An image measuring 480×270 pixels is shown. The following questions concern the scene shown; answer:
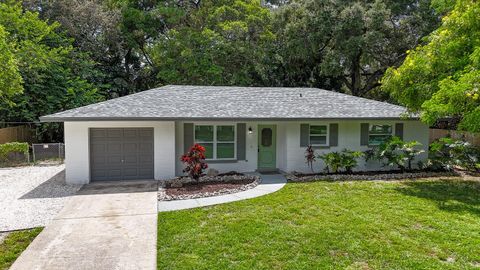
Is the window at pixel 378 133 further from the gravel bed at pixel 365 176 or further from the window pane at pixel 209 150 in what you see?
the window pane at pixel 209 150

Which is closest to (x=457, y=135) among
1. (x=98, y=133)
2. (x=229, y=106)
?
(x=229, y=106)

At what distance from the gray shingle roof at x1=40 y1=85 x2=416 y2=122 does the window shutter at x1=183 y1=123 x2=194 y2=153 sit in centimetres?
72

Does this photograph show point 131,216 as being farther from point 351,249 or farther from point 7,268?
point 351,249

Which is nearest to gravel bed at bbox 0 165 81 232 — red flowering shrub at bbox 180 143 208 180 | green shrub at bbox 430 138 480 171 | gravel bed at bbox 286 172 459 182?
red flowering shrub at bbox 180 143 208 180

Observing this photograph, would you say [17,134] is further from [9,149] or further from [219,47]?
[219,47]

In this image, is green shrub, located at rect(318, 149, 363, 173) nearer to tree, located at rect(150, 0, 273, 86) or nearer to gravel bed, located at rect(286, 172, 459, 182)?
gravel bed, located at rect(286, 172, 459, 182)

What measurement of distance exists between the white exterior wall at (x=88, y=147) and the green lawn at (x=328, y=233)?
14.0 ft

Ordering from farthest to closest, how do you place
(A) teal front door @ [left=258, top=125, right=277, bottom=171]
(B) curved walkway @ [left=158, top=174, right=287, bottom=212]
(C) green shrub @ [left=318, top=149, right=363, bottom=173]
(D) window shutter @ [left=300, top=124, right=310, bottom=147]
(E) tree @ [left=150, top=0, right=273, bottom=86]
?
1. (E) tree @ [left=150, top=0, right=273, bottom=86]
2. (A) teal front door @ [left=258, top=125, right=277, bottom=171]
3. (D) window shutter @ [left=300, top=124, right=310, bottom=147]
4. (C) green shrub @ [left=318, top=149, right=363, bottom=173]
5. (B) curved walkway @ [left=158, top=174, right=287, bottom=212]

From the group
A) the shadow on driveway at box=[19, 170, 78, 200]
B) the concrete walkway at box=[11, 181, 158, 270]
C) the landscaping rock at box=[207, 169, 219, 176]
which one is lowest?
the concrete walkway at box=[11, 181, 158, 270]

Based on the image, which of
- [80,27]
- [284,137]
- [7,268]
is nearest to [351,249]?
[7,268]

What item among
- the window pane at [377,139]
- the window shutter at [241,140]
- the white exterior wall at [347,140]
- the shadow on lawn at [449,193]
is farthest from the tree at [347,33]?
the shadow on lawn at [449,193]

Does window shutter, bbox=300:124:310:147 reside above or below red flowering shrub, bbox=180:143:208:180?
above

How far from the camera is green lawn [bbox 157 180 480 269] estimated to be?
5227 millimetres

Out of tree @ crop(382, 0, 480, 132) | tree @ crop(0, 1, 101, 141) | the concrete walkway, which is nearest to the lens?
the concrete walkway
